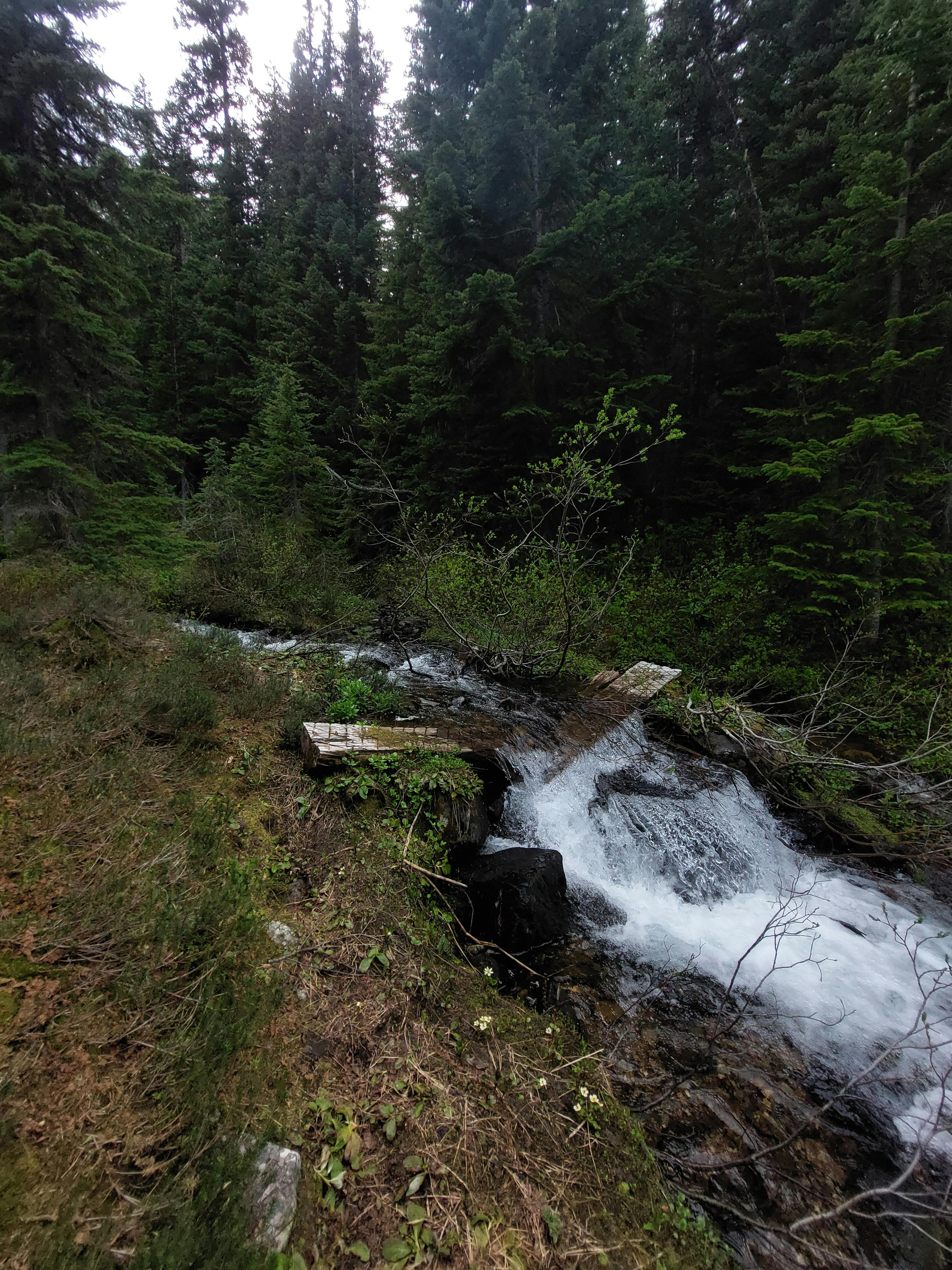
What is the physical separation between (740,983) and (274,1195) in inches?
145

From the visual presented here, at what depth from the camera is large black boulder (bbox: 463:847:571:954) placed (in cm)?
405

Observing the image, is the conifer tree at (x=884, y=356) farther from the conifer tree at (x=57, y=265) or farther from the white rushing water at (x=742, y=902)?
the conifer tree at (x=57, y=265)

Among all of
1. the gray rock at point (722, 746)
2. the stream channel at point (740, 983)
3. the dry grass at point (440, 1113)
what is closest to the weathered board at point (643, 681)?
the stream channel at point (740, 983)

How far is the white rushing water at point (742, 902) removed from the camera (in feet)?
12.0

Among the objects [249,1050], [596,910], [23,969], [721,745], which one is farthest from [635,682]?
[23,969]

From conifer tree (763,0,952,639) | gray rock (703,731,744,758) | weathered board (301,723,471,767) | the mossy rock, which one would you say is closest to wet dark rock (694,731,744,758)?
gray rock (703,731,744,758)

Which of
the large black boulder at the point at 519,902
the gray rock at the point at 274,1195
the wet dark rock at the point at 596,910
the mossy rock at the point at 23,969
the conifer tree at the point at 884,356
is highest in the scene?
the conifer tree at the point at 884,356

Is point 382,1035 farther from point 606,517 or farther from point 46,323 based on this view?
point 606,517

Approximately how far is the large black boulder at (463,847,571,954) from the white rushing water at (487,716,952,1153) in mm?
512

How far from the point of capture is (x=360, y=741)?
4867mm

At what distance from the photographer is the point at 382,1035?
8.63 ft

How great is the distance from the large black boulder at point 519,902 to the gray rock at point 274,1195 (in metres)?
2.23

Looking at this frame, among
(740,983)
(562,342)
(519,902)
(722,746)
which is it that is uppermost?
(562,342)

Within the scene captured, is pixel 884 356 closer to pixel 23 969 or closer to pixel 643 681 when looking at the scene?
pixel 643 681
